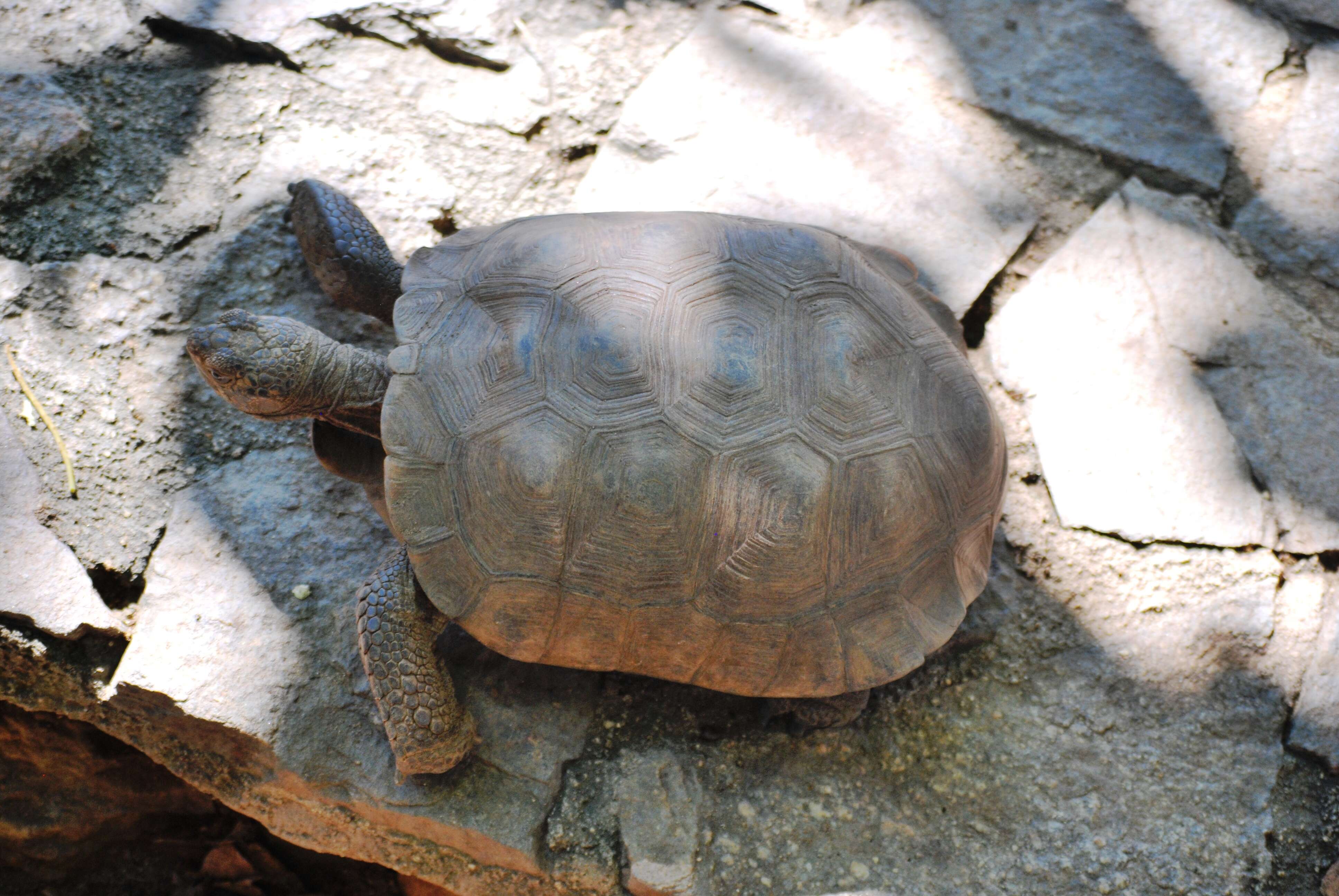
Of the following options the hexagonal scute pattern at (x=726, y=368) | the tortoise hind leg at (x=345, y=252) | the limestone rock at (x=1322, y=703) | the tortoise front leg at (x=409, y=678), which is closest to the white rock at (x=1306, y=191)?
the limestone rock at (x=1322, y=703)

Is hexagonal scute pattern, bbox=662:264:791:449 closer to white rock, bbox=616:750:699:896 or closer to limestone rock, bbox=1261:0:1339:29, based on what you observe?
white rock, bbox=616:750:699:896

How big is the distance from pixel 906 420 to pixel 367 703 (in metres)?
1.59

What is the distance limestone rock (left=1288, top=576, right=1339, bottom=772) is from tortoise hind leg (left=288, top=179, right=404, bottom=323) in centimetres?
289

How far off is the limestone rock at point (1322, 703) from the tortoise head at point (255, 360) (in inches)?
113

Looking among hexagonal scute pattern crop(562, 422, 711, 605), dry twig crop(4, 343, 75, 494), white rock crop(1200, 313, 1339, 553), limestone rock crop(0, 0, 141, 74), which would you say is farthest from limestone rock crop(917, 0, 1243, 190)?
dry twig crop(4, 343, 75, 494)

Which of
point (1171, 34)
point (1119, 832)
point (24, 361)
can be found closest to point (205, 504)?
point (24, 361)

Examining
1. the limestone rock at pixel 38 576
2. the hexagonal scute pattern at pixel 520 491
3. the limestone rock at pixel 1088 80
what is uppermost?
the limestone rock at pixel 1088 80

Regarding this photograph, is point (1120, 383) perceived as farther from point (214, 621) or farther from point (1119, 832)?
point (214, 621)

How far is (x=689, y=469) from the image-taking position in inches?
88.9

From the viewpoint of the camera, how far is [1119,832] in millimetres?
2520

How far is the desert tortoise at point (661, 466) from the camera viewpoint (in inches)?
89.7

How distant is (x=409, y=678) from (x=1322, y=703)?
2.48 m

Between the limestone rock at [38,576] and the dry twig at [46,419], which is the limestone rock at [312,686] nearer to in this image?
the limestone rock at [38,576]

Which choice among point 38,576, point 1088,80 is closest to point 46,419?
point 38,576
